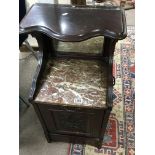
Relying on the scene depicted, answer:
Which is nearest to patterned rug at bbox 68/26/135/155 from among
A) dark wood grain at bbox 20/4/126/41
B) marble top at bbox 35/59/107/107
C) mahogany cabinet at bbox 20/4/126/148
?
mahogany cabinet at bbox 20/4/126/148

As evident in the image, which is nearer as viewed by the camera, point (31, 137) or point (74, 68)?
point (74, 68)

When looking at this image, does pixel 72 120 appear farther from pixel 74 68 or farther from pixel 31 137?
pixel 31 137

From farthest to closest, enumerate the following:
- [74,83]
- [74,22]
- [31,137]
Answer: [31,137] < [74,83] < [74,22]

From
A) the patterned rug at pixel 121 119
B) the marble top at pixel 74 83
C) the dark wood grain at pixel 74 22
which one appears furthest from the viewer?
the patterned rug at pixel 121 119

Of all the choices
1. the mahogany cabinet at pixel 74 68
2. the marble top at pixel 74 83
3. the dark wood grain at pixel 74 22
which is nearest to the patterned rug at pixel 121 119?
the mahogany cabinet at pixel 74 68

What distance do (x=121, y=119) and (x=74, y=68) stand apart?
23.9 inches

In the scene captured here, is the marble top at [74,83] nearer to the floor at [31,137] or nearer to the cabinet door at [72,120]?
the cabinet door at [72,120]

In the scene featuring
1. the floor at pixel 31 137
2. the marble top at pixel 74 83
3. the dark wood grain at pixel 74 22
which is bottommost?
the floor at pixel 31 137

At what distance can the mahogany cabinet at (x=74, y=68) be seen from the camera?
36.0 inches

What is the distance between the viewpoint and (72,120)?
1.20 metres

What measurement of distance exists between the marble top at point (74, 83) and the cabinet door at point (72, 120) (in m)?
0.05

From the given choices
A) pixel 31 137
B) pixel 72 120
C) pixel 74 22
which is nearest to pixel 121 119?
pixel 72 120
